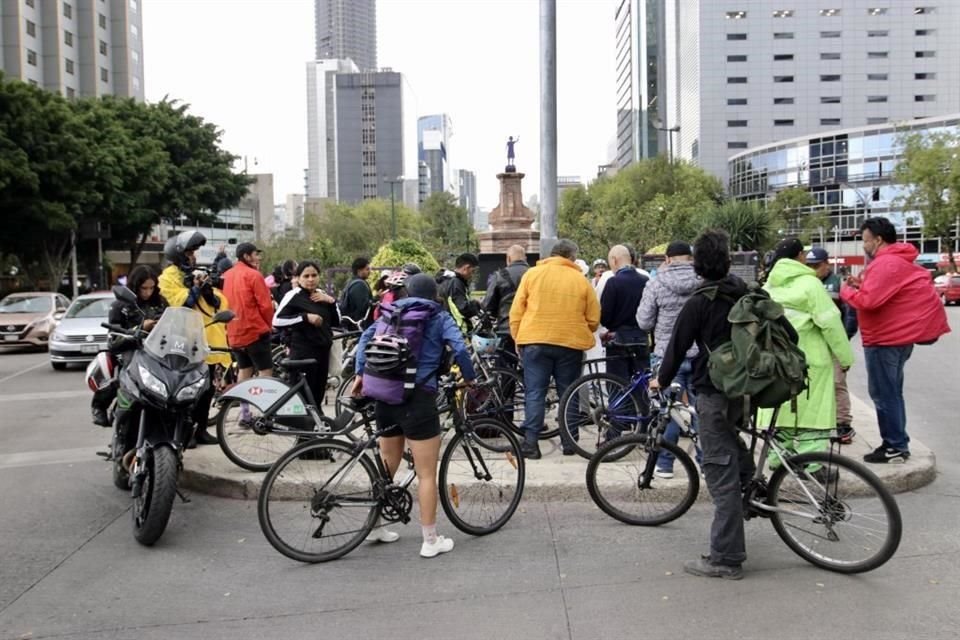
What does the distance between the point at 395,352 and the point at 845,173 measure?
85.0m

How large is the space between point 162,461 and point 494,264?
64.0 ft

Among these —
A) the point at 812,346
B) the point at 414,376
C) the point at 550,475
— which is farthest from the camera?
the point at 550,475

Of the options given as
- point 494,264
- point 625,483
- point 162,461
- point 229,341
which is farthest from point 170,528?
point 494,264

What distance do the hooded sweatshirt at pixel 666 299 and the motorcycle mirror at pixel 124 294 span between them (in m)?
3.93

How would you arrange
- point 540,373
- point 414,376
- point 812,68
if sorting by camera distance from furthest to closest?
point 812,68
point 540,373
point 414,376

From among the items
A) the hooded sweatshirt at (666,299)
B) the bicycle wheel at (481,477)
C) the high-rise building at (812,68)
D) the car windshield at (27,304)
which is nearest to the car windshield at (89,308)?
the car windshield at (27,304)

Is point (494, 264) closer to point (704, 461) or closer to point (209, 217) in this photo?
point (704, 461)

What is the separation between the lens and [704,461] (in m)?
4.74

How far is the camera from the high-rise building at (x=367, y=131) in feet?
549

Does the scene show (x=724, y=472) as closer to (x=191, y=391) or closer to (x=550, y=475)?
(x=550, y=475)

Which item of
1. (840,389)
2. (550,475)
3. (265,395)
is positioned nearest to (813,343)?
(840,389)

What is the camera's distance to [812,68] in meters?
103

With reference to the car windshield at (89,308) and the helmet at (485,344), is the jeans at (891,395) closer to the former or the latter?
the helmet at (485,344)

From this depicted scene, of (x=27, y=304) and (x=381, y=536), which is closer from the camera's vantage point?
(x=381, y=536)
